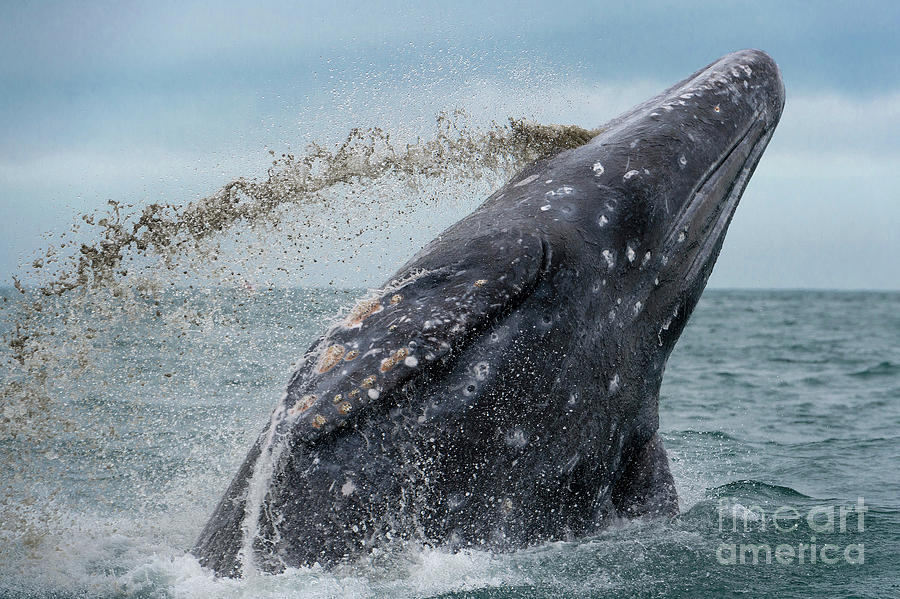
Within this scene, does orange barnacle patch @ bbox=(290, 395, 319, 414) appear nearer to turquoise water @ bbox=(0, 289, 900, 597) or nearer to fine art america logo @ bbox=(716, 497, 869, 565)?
turquoise water @ bbox=(0, 289, 900, 597)

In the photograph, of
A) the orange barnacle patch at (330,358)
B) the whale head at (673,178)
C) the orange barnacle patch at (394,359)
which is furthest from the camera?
the whale head at (673,178)

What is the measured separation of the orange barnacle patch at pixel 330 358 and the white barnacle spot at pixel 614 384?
5.50 feet

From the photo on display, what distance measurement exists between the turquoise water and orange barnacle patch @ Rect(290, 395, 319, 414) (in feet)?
2.46

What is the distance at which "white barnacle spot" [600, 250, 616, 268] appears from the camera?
195 inches

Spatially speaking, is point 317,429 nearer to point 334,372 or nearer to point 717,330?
point 334,372

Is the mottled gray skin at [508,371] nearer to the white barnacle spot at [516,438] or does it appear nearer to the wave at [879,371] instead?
the white barnacle spot at [516,438]

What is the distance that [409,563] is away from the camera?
179 inches

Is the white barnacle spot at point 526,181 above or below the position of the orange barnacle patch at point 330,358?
above

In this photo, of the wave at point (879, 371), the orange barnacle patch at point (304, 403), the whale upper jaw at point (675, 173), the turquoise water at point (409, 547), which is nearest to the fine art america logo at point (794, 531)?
the turquoise water at point (409, 547)

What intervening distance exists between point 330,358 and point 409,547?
109 cm

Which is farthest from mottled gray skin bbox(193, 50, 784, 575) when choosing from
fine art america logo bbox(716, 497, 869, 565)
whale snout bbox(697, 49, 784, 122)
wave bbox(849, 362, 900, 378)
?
wave bbox(849, 362, 900, 378)

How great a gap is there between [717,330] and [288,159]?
41.0m

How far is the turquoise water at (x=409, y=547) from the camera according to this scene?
4.73m

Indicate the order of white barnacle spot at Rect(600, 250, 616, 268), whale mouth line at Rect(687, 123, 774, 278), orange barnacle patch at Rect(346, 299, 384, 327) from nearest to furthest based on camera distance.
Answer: orange barnacle patch at Rect(346, 299, 384, 327), white barnacle spot at Rect(600, 250, 616, 268), whale mouth line at Rect(687, 123, 774, 278)
